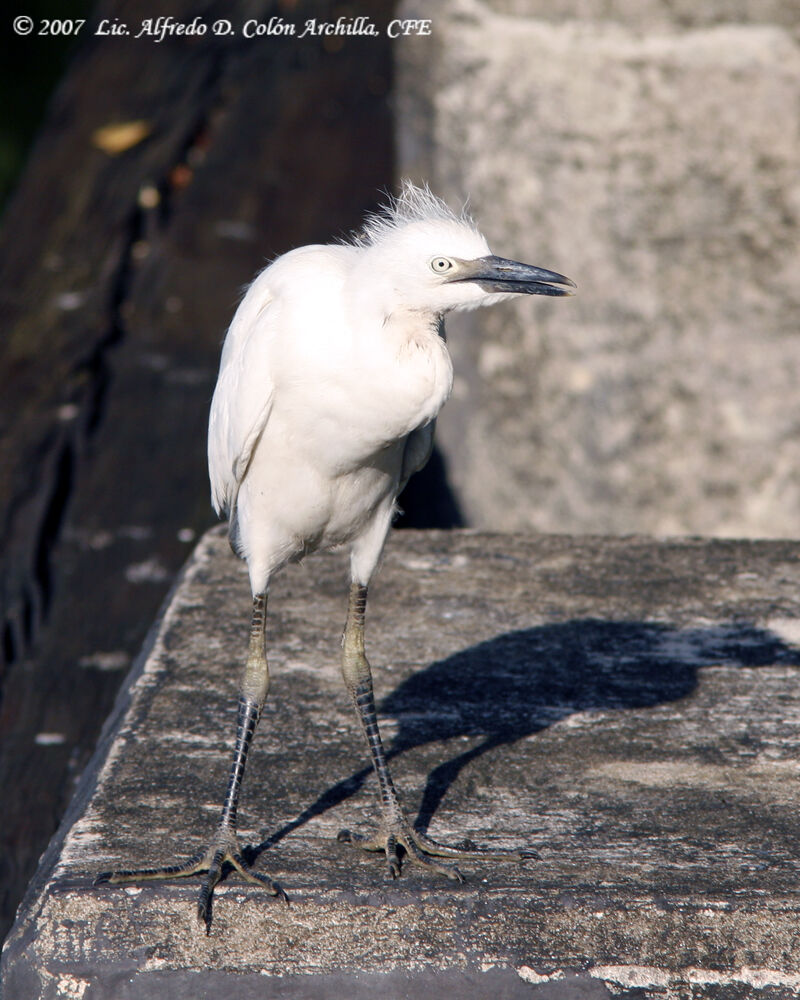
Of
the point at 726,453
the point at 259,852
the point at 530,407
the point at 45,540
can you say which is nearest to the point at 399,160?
the point at 530,407

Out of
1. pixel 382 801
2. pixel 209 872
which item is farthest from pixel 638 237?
pixel 209 872

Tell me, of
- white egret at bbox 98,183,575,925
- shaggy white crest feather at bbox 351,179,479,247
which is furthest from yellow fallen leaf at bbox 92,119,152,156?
shaggy white crest feather at bbox 351,179,479,247

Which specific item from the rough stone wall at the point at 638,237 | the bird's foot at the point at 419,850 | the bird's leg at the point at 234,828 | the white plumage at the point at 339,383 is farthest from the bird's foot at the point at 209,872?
the rough stone wall at the point at 638,237

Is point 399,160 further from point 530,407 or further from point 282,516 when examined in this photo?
point 282,516

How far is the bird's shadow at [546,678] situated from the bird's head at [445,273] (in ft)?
3.64

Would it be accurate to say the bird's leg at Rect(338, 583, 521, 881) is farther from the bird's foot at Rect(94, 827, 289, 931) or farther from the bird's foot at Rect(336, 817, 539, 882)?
the bird's foot at Rect(94, 827, 289, 931)

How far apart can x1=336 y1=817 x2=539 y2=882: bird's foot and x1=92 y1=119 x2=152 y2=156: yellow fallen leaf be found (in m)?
4.39

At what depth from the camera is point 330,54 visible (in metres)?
7.39

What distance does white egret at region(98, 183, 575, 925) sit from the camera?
2404 millimetres

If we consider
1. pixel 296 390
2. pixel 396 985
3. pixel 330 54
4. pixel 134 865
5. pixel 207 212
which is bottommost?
pixel 396 985

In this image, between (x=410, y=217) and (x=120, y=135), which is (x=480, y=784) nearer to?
(x=410, y=217)

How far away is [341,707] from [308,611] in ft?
1.79

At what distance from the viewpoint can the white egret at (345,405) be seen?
240 cm

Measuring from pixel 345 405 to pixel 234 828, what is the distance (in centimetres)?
85
